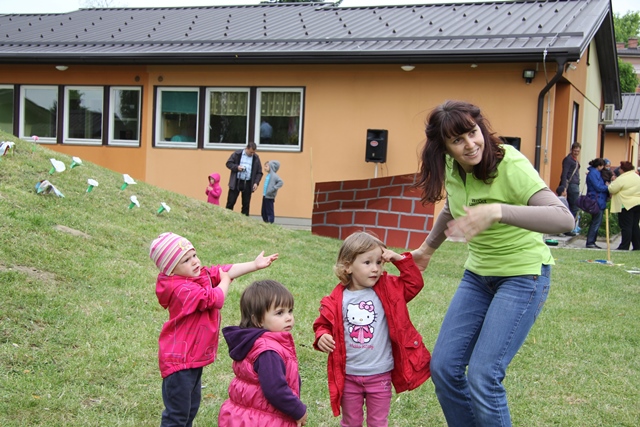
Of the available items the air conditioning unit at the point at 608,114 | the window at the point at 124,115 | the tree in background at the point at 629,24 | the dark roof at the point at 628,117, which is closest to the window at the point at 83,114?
the window at the point at 124,115

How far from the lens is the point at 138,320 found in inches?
231

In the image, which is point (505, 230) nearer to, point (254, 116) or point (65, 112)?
point (254, 116)

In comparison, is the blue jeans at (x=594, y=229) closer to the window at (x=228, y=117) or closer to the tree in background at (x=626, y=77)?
the window at (x=228, y=117)

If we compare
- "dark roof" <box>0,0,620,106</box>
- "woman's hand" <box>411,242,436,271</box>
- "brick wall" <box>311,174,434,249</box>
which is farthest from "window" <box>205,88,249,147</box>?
"woman's hand" <box>411,242,436,271</box>

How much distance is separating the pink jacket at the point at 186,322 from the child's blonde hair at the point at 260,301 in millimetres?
158

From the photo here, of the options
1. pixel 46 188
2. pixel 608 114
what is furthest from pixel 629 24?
pixel 46 188

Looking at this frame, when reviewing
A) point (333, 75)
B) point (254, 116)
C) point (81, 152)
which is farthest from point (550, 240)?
point (81, 152)

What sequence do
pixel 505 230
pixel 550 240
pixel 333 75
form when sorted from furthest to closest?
pixel 333 75 < pixel 550 240 < pixel 505 230

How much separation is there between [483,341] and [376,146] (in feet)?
40.5

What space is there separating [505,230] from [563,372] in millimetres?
2535

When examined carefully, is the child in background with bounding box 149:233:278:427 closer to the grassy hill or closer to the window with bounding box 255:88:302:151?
the grassy hill

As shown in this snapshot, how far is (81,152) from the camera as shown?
18547 mm

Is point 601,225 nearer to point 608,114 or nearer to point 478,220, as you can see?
point 608,114

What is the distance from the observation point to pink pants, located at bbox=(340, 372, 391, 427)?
144 inches
